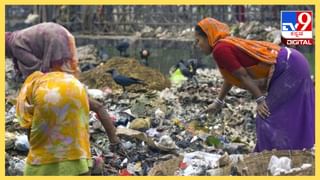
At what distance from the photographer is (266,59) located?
496cm

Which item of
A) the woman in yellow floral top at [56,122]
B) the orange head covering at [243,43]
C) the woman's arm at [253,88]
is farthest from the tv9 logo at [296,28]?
the woman in yellow floral top at [56,122]

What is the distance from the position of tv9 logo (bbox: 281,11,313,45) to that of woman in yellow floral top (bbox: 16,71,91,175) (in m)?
3.01

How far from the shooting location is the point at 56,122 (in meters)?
3.82

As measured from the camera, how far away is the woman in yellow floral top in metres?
3.79

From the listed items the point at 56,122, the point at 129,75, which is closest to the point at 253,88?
the point at 56,122

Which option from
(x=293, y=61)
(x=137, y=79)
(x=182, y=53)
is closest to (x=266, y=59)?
(x=293, y=61)

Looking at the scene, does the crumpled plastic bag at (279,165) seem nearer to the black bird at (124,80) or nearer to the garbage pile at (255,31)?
the black bird at (124,80)

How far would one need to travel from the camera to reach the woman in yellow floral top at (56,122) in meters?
3.79

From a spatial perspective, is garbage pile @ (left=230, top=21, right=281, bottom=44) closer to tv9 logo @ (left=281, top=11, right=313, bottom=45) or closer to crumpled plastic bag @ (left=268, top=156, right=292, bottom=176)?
tv9 logo @ (left=281, top=11, right=313, bottom=45)

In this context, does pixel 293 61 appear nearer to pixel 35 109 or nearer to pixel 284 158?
pixel 284 158

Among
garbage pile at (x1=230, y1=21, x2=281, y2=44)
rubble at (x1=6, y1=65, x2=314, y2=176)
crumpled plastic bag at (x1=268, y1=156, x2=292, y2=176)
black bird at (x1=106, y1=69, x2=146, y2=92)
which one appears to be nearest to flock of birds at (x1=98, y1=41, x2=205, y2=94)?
black bird at (x1=106, y1=69, x2=146, y2=92)

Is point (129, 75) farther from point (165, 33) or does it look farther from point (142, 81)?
point (165, 33)

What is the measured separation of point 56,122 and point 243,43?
1.68 meters

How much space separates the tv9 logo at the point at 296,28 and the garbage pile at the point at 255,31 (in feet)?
37.4
